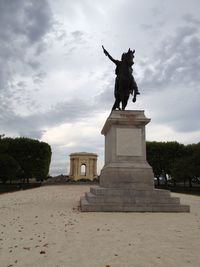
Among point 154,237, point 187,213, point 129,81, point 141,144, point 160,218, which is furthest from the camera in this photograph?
point 129,81

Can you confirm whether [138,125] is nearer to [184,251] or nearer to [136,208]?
[136,208]

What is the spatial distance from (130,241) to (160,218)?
4.24 meters

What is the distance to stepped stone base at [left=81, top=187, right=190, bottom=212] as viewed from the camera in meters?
13.7

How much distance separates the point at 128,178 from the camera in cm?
1568

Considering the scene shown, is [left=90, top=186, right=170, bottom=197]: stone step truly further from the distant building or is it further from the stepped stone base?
the distant building

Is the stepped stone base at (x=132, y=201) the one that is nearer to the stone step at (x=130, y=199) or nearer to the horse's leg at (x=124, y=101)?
the stone step at (x=130, y=199)

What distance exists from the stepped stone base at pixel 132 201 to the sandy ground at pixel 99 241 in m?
1.59

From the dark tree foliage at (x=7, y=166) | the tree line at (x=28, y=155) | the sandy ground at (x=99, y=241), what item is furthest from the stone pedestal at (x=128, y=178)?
the tree line at (x=28, y=155)

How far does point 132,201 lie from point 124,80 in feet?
22.5

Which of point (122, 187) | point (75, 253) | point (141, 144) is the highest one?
point (141, 144)

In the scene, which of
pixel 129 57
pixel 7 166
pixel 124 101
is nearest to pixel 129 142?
pixel 124 101

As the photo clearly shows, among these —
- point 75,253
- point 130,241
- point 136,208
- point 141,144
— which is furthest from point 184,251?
point 141,144

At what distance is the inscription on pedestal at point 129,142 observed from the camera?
16.4 metres

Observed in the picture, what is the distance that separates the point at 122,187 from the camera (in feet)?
50.5
